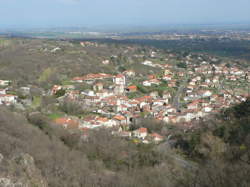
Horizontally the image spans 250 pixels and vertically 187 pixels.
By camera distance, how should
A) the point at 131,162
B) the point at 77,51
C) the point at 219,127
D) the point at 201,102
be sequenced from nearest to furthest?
1. the point at 131,162
2. the point at 219,127
3. the point at 201,102
4. the point at 77,51

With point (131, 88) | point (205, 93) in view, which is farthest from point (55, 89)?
point (205, 93)

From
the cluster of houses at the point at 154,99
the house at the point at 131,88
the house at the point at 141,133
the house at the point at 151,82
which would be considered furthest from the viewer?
the house at the point at 151,82

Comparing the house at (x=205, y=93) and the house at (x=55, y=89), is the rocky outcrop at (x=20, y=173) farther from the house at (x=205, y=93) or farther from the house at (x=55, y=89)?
the house at (x=205, y=93)

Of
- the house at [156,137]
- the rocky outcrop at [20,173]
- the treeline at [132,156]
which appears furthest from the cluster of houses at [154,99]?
the rocky outcrop at [20,173]

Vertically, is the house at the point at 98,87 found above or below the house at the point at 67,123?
below

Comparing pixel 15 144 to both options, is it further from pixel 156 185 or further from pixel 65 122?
pixel 65 122

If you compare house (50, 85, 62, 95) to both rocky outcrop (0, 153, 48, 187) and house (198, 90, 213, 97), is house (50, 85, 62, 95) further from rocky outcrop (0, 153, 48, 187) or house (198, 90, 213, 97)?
rocky outcrop (0, 153, 48, 187)

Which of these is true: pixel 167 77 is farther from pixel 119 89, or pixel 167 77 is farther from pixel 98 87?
pixel 98 87

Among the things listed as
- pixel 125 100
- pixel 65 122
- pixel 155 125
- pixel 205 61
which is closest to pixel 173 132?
pixel 155 125

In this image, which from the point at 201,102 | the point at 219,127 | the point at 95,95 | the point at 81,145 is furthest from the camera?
the point at 95,95
